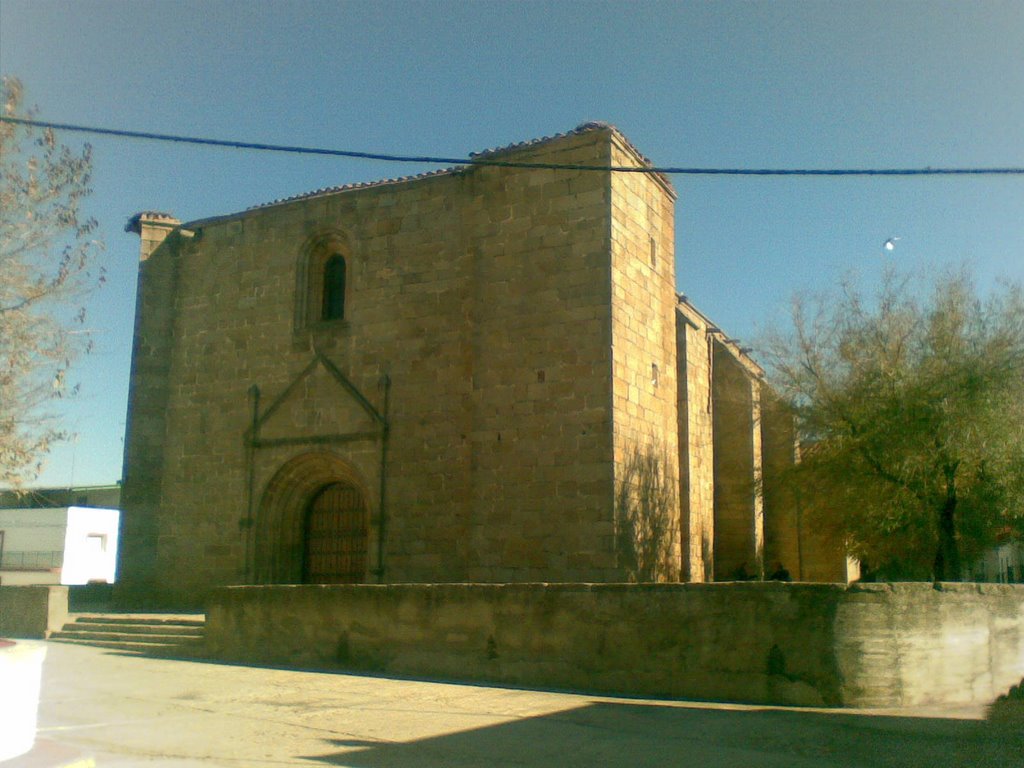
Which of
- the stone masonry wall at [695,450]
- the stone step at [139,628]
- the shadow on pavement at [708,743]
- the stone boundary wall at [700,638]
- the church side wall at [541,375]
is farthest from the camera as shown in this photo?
the stone masonry wall at [695,450]

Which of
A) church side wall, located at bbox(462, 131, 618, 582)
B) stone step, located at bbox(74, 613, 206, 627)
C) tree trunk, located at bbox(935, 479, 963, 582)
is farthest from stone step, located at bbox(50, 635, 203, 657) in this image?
tree trunk, located at bbox(935, 479, 963, 582)

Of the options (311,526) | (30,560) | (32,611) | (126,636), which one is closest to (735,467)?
(311,526)

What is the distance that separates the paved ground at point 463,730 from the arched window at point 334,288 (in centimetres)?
842

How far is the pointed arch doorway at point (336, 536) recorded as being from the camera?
16750 mm

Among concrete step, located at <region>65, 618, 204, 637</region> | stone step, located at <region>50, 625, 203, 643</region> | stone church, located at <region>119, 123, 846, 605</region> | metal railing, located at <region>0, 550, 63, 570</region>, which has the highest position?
stone church, located at <region>119, 123, 846, 605</region>

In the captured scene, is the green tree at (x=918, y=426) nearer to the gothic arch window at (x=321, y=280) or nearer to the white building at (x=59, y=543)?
the gothic arch window at (x=321, y=280)

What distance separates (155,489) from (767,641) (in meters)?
13.0

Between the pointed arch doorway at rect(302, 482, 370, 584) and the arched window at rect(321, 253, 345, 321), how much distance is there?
3.13m

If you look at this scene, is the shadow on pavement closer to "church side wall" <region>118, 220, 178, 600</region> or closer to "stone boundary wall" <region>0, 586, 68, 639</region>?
"stone boundary wall" <region>0, 586, 68, 639</region>

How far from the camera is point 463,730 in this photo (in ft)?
25.2

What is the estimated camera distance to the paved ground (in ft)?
22.1

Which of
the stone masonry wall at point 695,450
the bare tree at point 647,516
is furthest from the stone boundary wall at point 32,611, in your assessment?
the stone masonry wall at point 695,450

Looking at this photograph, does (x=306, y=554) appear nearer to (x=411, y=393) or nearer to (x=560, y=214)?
(x=411, y=393)

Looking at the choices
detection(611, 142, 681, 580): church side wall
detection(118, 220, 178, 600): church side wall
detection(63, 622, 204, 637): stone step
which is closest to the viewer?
detection(63, 622, 204, 637): stone step
